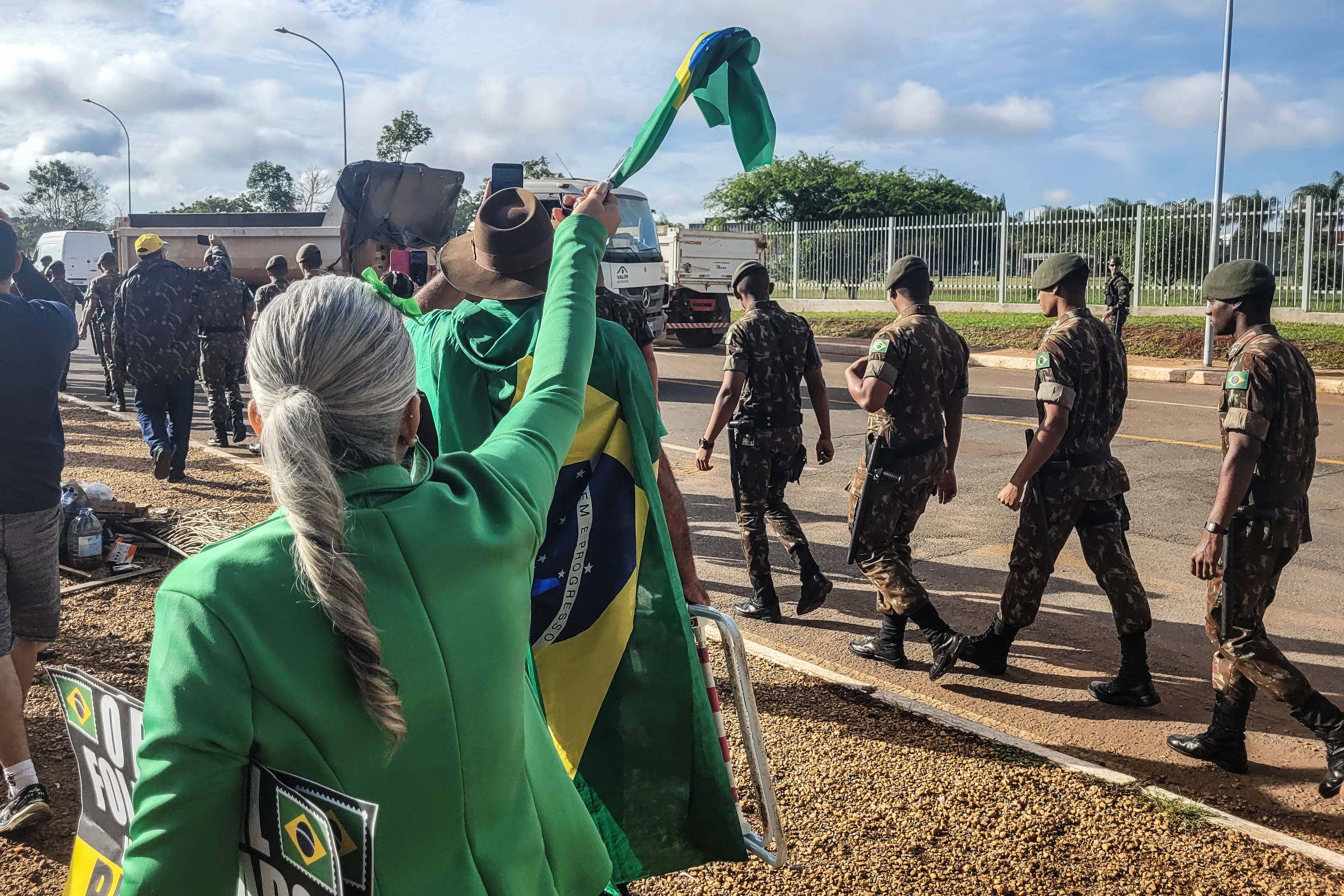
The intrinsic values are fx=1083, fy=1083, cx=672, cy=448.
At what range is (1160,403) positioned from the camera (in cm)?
1395

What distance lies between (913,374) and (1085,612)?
1.86 meters

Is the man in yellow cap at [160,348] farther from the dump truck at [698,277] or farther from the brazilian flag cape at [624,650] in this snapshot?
the dump truck at [698,277]

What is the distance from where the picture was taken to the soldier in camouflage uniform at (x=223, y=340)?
414 inches

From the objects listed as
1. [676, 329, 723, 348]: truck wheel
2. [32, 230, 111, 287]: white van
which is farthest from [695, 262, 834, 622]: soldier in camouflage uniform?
[32, 230, 111, 287]: white van

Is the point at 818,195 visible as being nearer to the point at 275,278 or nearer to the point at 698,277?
the point at 698,277

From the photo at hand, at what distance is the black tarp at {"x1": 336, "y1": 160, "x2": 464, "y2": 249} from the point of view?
7.23 m

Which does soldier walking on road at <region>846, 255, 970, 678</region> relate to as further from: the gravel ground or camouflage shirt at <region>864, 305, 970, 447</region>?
the gravel ground

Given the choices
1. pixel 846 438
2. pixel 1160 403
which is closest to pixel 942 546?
pixel 846 438

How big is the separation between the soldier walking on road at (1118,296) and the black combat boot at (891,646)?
15.9 meters

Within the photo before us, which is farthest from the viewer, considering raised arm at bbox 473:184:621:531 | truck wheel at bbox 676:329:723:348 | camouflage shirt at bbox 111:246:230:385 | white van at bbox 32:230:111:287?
white van at bbox 32:230:111:287

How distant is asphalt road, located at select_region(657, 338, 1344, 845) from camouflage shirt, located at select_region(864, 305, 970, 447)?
3.74 feet

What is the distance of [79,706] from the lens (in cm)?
167

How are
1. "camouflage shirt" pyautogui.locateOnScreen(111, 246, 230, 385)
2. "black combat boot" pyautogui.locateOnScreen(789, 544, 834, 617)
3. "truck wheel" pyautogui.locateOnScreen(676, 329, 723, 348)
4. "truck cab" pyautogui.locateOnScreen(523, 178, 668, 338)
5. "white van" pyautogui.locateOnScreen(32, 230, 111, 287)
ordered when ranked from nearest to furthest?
1. "black combat boot" pyautogui.locateOnScreen(789, 544, 834, 617)
2. "camouflage shirt" pyautogui.locateOnScreen(111, 246, 230, 385)
3. "truck cab" pyautogui.locateOnScreen(523, 178, 668, 338)
4. "truck wheel" pyautogui.locateOnScreen(676, 329, 723, 348)
5. "white van" pyautogui.locateOnScreen(32, 230, 111, 287)

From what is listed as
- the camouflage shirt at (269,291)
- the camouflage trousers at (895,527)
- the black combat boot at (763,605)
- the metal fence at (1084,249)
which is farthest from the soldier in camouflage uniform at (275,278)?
the metal fence at (1084,249)
